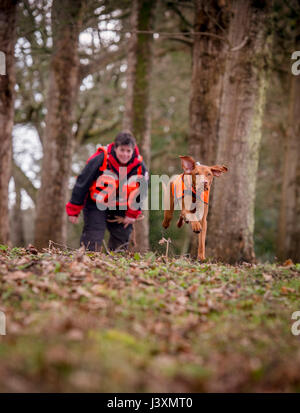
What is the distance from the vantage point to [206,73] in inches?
370

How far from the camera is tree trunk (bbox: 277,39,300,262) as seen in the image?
14883 millimetres

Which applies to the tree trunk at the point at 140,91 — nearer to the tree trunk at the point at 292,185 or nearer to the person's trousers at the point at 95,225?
the person's trousers at the point at 95,225

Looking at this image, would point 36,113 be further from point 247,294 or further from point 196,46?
point 247,294

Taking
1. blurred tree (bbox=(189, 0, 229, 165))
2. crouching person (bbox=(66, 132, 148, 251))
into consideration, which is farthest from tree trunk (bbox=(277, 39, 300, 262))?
crouching person (bbox=(66, 132, 148, 251))

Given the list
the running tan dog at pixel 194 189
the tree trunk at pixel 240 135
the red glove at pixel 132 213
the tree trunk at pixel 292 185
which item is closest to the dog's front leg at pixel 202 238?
the running tan dog at pixel 194 189

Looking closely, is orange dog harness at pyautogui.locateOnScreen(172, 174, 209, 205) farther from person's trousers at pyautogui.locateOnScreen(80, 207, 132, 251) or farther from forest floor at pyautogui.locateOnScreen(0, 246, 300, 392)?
person's trousers at pyautogui.locateOnScreen(80, 207, 132, 251)

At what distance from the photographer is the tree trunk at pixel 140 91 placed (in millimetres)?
10914

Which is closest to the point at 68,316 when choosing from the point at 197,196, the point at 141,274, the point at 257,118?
the point at 141,274

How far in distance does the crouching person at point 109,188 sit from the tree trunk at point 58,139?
3.47 meters

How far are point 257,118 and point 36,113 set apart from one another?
462 inches

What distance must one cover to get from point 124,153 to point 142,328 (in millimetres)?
4061

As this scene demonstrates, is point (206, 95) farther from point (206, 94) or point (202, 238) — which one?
point (202, 238)

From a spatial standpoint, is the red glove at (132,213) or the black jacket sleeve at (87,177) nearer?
the black jacket sleeve at (87,177)

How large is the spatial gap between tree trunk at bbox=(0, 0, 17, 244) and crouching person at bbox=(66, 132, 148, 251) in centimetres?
202
